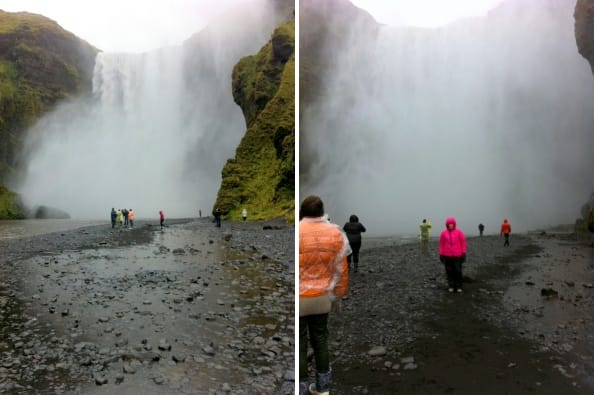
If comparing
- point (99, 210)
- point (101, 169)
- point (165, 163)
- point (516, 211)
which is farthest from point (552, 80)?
point (165, 163)

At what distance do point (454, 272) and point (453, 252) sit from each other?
0.53 feet

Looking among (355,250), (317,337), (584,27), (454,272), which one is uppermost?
(584,27)

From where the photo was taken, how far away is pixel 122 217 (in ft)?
29.8

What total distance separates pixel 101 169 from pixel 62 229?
1967 mm

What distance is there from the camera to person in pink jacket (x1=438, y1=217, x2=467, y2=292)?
2451mm

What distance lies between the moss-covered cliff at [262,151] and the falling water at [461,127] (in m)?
9.01

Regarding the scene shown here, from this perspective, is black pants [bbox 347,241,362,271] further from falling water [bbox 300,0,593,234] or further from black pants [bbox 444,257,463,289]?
black pants [bbox 444,257,463,289]

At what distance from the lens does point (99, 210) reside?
9.56 m

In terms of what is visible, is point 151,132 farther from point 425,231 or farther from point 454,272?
point 454,272

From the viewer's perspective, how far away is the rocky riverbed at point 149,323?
92.7 inches

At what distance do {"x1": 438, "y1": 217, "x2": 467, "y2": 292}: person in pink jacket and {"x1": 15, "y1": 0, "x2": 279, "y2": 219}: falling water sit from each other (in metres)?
4.75

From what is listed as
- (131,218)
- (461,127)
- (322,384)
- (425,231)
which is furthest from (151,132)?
(322,384)

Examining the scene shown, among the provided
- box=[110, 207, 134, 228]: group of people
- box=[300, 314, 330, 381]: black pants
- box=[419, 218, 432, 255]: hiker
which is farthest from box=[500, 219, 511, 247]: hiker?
box=[110, 207, 134, 228]: group of people

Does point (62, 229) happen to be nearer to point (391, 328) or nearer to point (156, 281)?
point (156, 281)
